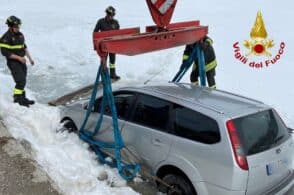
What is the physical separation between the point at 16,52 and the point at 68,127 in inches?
73.9

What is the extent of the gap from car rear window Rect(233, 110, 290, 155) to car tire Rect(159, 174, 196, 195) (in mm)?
895

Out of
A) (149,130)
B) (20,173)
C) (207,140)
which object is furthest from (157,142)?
(20,173)

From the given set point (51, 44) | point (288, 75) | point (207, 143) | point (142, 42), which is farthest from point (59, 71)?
point (207, 143)

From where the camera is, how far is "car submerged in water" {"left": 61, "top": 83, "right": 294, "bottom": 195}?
17.1 ft

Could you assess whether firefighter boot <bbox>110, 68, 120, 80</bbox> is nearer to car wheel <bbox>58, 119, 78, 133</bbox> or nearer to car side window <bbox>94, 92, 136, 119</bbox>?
car wheel <bbox>58, 119, 78, 133</bbox>

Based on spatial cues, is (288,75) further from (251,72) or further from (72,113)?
(72,113)

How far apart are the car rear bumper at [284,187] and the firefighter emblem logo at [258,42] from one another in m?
8.09

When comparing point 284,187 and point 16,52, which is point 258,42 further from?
point 284,187

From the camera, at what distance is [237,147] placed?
17.0ft

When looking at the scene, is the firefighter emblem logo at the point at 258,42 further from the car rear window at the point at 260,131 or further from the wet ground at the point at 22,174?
the wet ground at the point at 22,174

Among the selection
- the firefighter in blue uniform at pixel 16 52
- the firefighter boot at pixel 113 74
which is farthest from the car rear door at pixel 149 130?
the firefighter boot at pixel 113 74

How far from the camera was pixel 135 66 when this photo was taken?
539 inches

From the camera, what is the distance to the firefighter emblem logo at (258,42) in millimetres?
13600

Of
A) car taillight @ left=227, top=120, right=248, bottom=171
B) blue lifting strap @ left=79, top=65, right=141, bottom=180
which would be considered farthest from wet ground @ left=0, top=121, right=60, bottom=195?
car taillight @ left=227, top=120, right=248, bottom=171
